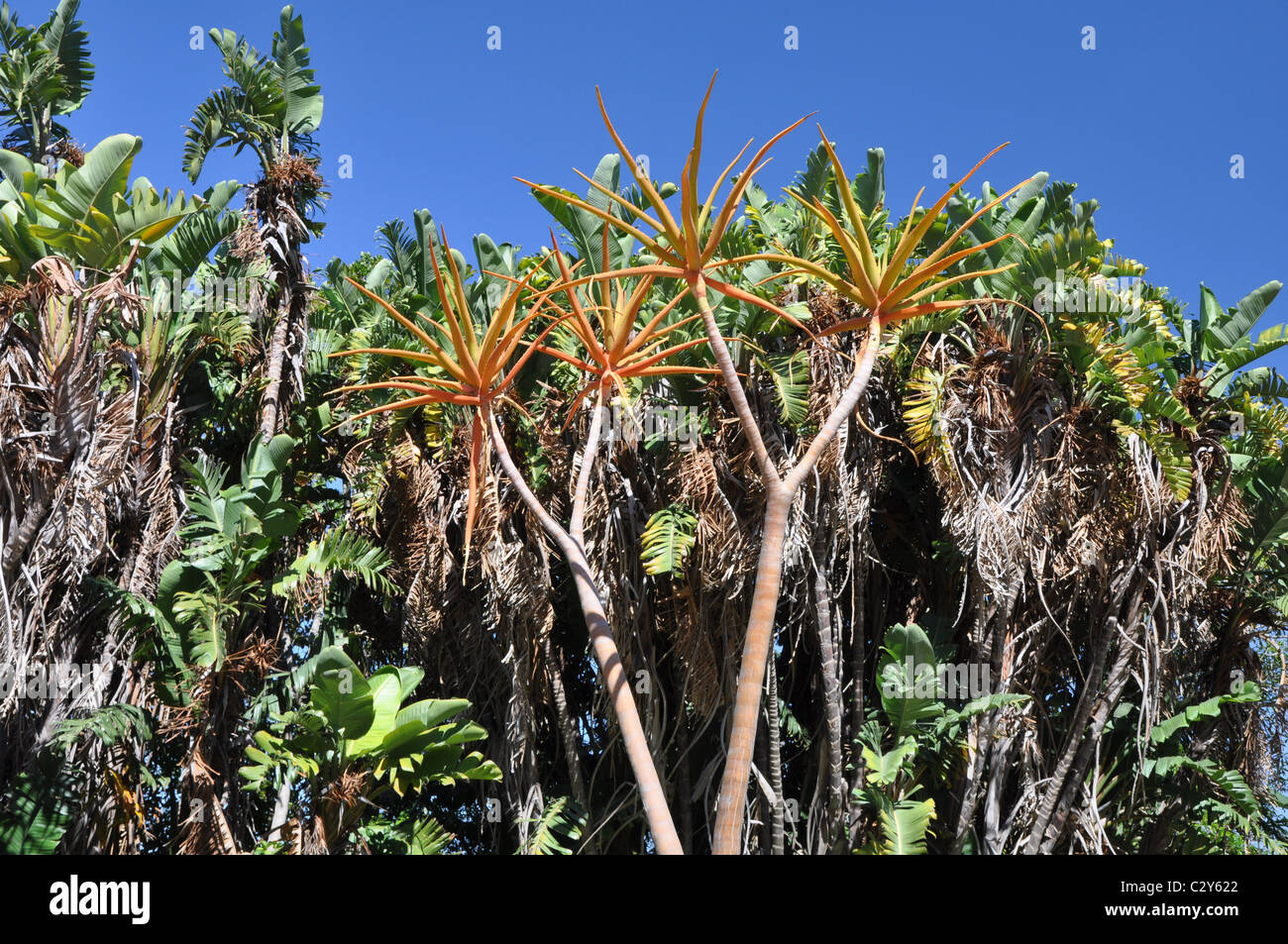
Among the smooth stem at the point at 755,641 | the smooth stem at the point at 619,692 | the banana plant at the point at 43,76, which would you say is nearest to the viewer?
the smooth stem at the point at 755,641

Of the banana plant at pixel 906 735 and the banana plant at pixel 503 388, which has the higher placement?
the banana plant at pixel 503 388

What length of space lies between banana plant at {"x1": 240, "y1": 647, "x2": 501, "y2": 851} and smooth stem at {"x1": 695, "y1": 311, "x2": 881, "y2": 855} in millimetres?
3275

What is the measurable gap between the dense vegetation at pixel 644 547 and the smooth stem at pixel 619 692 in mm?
1808

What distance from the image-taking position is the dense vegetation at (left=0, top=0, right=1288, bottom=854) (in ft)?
29.6

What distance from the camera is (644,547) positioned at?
961 centimetres

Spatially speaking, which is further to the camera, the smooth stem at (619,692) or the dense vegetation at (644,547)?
the dense vegetation at (644,547)

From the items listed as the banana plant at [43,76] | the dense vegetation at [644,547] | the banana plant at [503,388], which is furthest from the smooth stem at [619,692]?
the banana plant at [43,76]

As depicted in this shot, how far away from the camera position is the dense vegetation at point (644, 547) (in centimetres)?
903

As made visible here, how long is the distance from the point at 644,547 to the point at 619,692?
10.1ft

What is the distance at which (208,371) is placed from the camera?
11.4m

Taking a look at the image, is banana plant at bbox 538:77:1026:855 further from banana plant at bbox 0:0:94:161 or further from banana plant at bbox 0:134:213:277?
banana plant at bbox 0:0:94:161

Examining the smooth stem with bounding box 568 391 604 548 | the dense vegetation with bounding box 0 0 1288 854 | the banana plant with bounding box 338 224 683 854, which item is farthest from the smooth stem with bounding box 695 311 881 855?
the dense vegetation with bounding box 0 0 1288 854

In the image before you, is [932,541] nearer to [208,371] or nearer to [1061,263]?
[1061,263]

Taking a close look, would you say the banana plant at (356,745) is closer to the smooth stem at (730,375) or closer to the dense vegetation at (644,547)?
the dense vegetation at (644,547)
